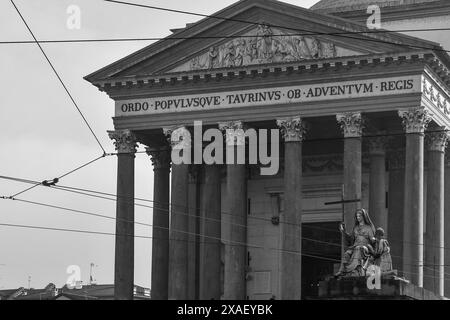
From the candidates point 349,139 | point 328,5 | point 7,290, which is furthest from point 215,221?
point 7,290

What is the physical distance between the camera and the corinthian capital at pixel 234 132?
61.6m

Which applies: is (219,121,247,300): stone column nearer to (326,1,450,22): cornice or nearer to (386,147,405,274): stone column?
(386,147,405,274): stone column

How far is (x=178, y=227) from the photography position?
62281 millimetres

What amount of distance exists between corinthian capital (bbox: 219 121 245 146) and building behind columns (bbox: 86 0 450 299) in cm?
7

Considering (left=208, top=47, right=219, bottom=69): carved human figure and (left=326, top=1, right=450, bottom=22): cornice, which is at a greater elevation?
(left=326, top=1, right=450, bottom=22): cornice

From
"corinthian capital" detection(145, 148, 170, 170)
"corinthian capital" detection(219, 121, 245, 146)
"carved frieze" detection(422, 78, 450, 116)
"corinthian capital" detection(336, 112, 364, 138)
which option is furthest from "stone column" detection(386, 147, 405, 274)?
Answer: "corinthian capital" detection(145, 148, 170, 170)

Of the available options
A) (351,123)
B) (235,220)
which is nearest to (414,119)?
(351,123)

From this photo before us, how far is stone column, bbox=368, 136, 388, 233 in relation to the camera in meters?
62.1

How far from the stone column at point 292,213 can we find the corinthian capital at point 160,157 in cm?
709

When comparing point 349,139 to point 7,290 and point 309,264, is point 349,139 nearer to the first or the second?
point 309,264

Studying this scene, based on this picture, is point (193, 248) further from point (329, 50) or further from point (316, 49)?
point (329, 50)

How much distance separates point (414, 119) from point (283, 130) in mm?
5733

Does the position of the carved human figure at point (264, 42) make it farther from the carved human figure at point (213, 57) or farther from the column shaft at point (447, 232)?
the column shaft at point (447, 232)

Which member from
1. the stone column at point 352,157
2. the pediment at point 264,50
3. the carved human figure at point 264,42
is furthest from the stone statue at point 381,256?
the carved human figure at point 264,42
